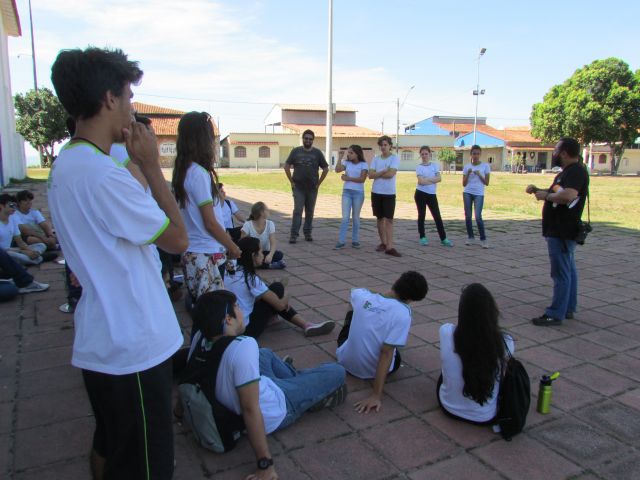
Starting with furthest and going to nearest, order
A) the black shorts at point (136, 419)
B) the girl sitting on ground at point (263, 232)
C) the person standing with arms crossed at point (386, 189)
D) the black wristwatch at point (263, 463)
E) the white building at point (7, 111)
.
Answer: the white building at point (7, 111), the person standing with arms crossed at point (386, 189), the girl sitting on ground at point (263, 232), the black wristwatch at point (263, 463), the black shorts at point (136, 419)

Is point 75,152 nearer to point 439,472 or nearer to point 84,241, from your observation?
point 84,241

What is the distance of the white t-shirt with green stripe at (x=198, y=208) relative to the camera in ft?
9.68

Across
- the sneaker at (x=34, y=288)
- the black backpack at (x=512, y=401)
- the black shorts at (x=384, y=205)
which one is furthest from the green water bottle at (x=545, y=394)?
the sneaker at (x=34, y=288)

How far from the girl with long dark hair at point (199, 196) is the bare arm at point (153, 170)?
4.31 feet

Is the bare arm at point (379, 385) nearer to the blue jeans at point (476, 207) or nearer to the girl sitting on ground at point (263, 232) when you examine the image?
the girl sitting on ground at point (263, 232)

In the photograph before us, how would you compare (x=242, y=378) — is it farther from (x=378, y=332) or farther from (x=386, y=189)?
Result: (x=386, y=189)

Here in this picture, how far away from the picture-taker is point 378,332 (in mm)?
3102

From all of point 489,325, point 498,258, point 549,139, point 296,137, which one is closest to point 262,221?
point 498,258

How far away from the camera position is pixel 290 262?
270 inches

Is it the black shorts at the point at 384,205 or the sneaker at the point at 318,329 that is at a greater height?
the black shorts at the point at 384,205

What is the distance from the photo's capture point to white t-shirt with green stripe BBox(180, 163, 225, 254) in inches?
116

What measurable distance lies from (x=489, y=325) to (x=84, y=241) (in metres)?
2.01

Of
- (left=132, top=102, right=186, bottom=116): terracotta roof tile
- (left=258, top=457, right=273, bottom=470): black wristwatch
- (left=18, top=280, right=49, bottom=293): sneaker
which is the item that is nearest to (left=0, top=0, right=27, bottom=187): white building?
(left=18, top=280, right=49, bottom=293): sneaker

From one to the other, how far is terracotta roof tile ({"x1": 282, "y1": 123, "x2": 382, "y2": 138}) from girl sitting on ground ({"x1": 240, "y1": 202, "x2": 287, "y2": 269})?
49164 mm
